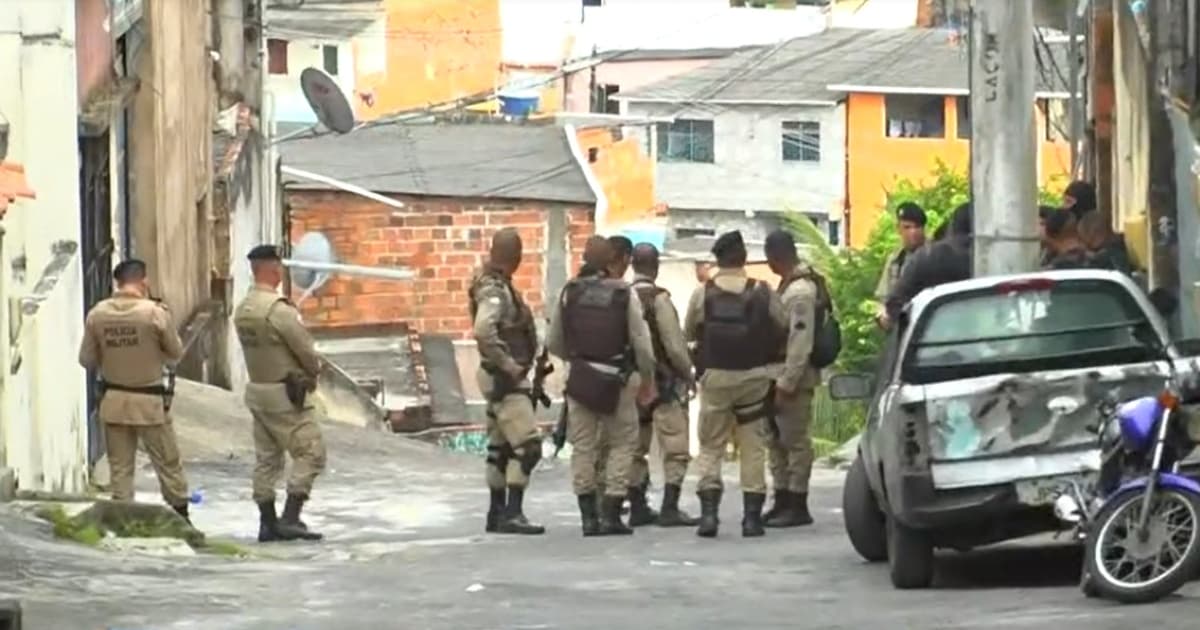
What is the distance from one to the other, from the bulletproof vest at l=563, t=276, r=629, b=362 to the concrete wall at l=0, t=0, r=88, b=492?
11.6 ft

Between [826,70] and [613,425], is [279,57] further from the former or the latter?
[613,425]

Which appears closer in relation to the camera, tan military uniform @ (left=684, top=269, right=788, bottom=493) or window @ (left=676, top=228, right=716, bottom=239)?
tan military uniform @ (left=684, top=269, right=788, bottom=493)

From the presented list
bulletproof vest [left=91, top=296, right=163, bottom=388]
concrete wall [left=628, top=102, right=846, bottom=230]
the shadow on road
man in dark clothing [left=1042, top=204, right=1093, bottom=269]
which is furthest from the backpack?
concrete wall [left=628, top=102, right=846, bottom=230]

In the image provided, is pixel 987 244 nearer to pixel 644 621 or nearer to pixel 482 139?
pixel 644 621

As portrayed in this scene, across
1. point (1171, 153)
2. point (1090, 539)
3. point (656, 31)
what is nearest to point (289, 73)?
point (656, 31)

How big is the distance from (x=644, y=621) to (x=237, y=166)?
22204 millimetres

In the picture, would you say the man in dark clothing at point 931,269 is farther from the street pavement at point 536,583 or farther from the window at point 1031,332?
the window at point 1031,332

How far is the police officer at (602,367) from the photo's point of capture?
16.0 m

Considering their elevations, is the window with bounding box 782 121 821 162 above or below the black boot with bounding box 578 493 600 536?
above

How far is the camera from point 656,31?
7556cm

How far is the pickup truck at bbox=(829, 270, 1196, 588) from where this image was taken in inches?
475

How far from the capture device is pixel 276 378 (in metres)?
16.2

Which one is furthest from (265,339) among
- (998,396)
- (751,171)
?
(751,171)

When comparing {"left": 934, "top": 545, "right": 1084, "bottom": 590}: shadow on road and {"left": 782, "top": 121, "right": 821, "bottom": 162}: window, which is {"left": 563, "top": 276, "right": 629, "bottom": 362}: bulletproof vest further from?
{"left": 782, "top": 121, "right": 821, "bottom": 162}: window
